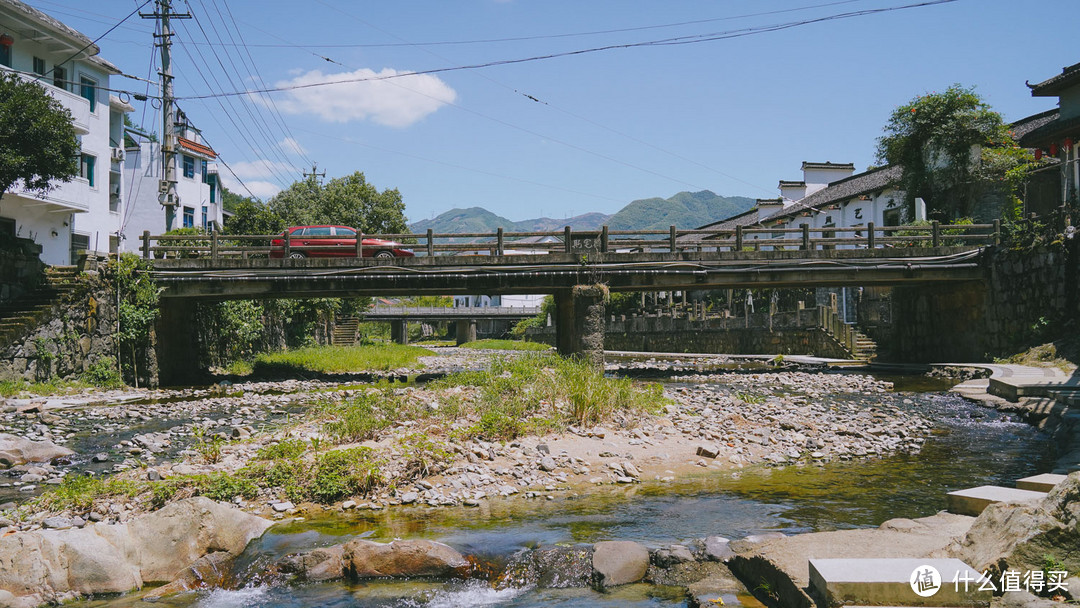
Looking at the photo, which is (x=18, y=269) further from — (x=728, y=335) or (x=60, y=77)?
(x=728, y=335)

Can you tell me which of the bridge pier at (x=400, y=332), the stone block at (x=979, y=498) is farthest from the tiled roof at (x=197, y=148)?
the stone block at (x=979, y=498)

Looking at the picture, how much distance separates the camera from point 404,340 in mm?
74250

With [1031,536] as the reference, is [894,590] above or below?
below

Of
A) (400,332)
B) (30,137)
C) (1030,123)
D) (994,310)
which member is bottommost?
(400,332)

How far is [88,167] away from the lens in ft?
111

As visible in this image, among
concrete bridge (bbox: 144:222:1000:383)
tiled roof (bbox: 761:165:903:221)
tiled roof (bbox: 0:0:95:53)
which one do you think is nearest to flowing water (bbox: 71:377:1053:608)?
concrete bridge (bbox: 144:222:1000:383)

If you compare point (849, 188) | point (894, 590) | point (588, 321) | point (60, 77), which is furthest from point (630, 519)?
point (849, 188)

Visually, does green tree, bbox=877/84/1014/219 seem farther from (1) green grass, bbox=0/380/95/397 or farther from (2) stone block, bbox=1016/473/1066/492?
(1) green grass, bbox=0/380/95/397

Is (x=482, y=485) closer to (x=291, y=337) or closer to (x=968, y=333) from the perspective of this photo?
(x=968, y=333)

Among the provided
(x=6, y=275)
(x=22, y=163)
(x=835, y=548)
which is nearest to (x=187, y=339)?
(x=6, y=275)

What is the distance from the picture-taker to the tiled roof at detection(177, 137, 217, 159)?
50362mm

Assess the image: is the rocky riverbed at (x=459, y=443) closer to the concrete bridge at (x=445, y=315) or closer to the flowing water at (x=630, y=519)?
the flowing water at (x=630, y=519)

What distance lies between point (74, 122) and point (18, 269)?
11.7 meters

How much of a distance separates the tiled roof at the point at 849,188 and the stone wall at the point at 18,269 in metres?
40.7
